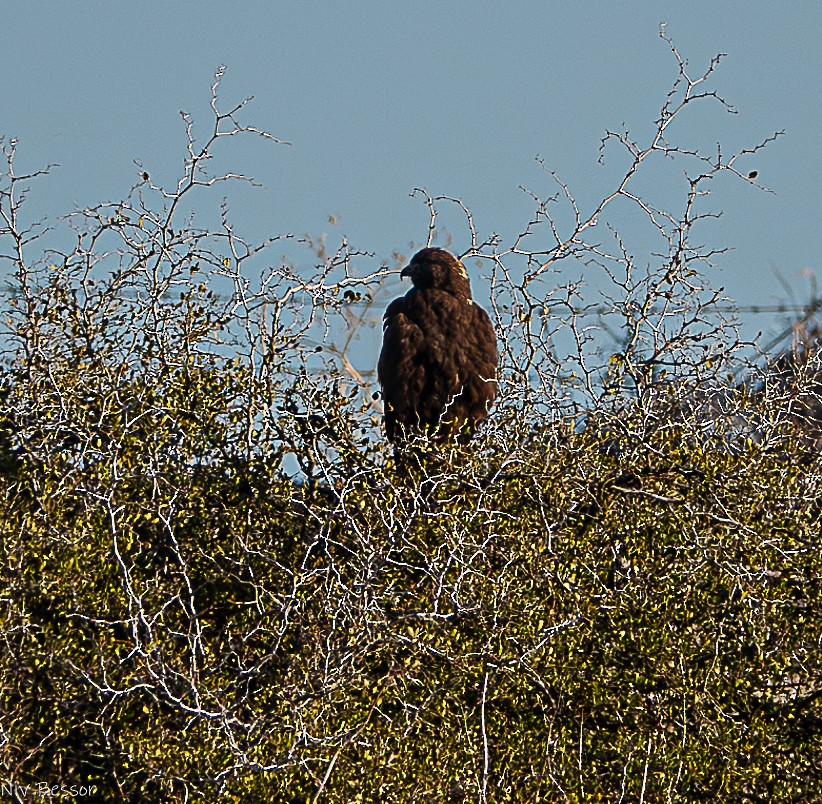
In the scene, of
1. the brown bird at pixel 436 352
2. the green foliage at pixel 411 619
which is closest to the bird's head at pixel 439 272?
the brown bird at pixel 436 352

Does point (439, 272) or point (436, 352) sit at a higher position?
point (439, 272)

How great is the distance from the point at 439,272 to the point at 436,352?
40cm

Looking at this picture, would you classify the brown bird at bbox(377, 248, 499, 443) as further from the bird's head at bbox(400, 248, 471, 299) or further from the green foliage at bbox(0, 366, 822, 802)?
the green foliage at bbox(0, 366, 822, 802)

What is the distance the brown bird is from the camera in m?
5.65

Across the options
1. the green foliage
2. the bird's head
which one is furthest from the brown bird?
the green foliage

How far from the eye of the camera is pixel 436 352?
5676 millimetres

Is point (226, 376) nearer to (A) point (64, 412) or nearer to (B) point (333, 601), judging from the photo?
(A) point (64, 412)

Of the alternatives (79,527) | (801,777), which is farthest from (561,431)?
(79,527)

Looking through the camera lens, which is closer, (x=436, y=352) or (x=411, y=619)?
(x=411, y=619)

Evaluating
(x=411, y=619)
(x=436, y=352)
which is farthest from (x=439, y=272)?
(x=411, y=619)

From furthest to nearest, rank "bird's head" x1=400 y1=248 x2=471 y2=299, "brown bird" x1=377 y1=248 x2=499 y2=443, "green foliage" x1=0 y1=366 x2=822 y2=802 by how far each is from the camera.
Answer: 1. "bird's head" x1=400 y1=248 x2=471 y2=299
2. "brown bird" x1=377 y1=248 x2=499 y2=443
3. "green foliage" x1=0 y1=366 x2=822 y2=802

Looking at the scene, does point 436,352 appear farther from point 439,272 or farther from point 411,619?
point 411,619

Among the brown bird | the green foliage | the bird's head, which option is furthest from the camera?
the bird's head

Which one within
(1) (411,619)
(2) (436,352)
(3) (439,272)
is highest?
(3) (439,272)
